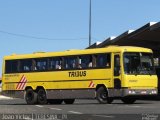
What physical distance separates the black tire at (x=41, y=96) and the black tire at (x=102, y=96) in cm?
389

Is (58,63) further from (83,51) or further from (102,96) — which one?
(102,96)

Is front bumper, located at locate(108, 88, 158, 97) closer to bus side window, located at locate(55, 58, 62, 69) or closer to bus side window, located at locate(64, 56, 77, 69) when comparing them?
bus side window, located at locate(64, 56, 77, 69)

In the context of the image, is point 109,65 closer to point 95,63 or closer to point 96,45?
point 95,63

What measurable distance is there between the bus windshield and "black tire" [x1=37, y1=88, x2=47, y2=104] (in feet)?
19.2

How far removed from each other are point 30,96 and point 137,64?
23.9 ft

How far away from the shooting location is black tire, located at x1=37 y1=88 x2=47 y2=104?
3538 cm

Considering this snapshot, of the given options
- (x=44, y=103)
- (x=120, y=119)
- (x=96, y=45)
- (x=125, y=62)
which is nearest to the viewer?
(x=120, y=119)

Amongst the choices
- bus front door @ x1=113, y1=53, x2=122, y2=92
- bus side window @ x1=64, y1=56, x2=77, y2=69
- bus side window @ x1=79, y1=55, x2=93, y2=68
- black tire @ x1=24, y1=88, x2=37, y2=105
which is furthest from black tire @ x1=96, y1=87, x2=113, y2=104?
black tire @ x1=24, y1=88, x2=37, y2=105

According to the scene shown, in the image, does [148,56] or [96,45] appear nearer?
[148,56]

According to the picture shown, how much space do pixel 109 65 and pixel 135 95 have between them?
1999 millimetres

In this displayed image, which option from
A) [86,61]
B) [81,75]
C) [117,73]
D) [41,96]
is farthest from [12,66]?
[117,73]

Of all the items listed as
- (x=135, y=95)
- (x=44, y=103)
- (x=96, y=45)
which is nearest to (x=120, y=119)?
(x=135, y=95)

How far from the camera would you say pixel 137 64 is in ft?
104

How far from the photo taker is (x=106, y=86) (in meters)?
32.2
